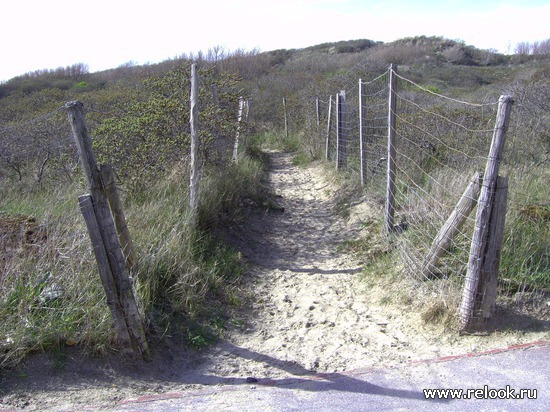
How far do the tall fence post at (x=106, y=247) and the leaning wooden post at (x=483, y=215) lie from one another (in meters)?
2.54

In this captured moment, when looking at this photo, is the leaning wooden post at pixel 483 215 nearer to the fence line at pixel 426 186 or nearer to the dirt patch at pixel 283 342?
the fence line at pixel 426 186

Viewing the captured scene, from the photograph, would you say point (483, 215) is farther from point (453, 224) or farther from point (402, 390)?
point (402, 390)

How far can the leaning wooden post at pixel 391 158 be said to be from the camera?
5.36 m

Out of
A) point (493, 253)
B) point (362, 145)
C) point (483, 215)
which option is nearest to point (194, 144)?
point (362, 145)

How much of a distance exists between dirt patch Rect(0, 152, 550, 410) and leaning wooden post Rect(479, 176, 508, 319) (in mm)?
254

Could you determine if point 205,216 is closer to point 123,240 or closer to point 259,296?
point 259,296

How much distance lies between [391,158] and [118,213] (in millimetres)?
3182

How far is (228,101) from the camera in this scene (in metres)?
8.34

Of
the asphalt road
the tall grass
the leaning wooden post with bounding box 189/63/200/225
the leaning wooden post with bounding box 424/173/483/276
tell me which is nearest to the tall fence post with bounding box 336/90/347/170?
the tall grass

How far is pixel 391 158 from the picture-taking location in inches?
219

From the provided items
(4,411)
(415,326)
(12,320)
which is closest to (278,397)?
(415,326)

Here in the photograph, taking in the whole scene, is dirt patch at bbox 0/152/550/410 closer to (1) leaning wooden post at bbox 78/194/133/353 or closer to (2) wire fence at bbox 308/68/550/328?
(1) leaning wooden post at bbox 78/194/133/353

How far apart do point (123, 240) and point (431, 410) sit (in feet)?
8.64

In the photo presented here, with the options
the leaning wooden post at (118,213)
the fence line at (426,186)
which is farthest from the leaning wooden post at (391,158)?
the leaning wooden post at (118,213)
